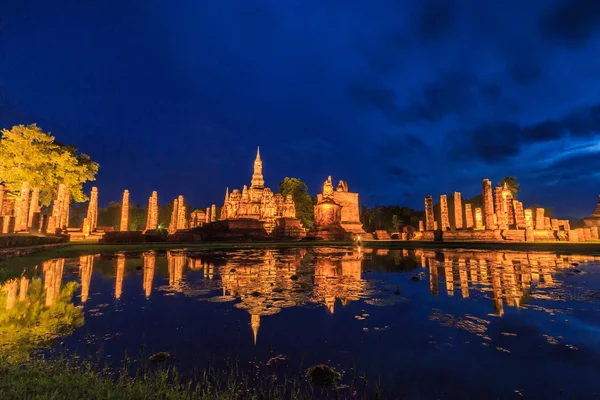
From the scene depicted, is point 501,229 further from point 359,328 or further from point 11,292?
point 11,292

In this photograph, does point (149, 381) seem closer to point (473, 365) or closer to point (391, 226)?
point (473, 365)

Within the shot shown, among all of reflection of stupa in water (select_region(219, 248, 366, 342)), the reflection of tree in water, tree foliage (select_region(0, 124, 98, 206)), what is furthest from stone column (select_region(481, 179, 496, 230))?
tree foliage (select_region(0, 124, 98, 206))

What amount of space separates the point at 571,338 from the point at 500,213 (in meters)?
38.0

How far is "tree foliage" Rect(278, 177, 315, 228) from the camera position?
67000 millimetres

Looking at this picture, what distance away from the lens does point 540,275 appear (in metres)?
9.20

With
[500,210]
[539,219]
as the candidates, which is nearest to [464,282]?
[500,210]

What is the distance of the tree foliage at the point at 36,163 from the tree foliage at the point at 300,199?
40.5m

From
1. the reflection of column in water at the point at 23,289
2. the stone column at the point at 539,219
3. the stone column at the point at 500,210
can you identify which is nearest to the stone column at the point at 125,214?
the reflection of column in water at the point at 23,289

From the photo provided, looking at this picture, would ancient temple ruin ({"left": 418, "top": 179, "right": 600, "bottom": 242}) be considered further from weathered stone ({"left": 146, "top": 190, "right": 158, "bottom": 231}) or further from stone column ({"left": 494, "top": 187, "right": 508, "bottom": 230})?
weathered stone ({"left": 146, "top": 190, "right": 158, "bottom": 231})

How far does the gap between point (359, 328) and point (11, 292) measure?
24.4 feet

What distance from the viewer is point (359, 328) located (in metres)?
4.33

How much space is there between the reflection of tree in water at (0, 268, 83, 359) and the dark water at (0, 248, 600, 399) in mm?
28

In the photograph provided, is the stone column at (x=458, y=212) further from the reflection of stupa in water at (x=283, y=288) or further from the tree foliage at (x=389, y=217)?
the reflection of stupa in water at (x=283, y=288)

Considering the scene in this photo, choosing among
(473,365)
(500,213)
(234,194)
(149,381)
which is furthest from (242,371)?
(234,194)
